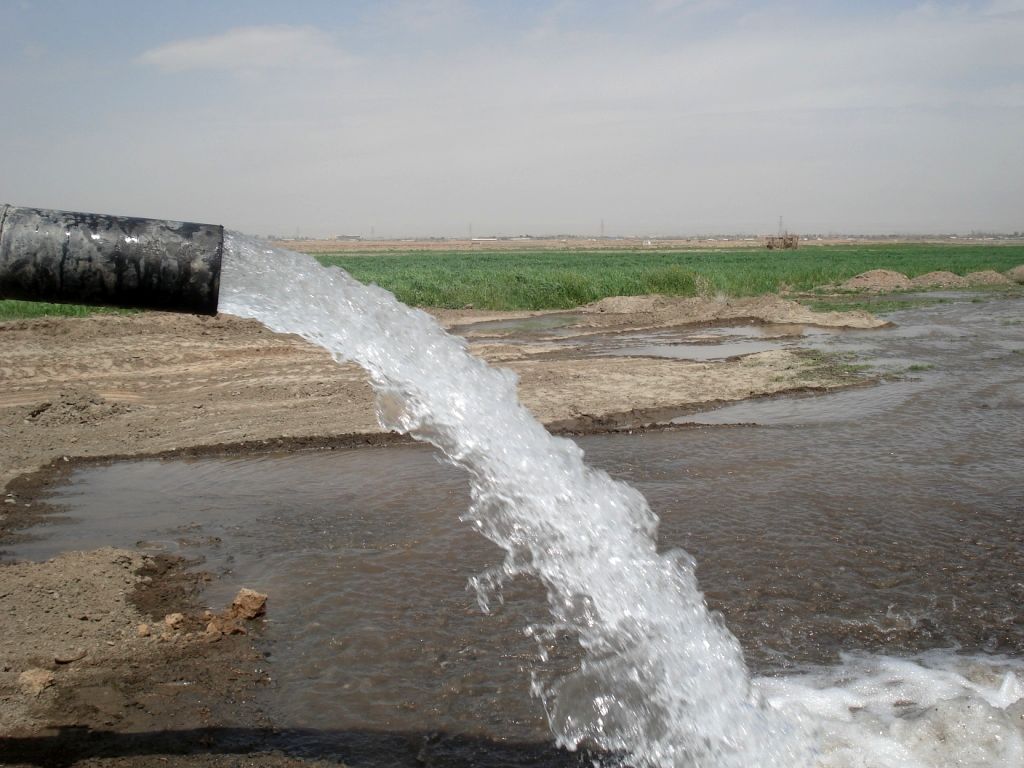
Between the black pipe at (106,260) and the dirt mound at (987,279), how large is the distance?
130 ft

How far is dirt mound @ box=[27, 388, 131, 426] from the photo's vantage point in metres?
9.64

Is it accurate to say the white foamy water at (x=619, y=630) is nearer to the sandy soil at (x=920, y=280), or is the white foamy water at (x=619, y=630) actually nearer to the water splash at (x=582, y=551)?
the water splash at (x=582, y=551)

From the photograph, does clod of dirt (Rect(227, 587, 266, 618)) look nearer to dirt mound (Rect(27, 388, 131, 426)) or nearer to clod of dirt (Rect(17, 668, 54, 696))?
clod of dirt (Rect(17, 668, 54, 696))

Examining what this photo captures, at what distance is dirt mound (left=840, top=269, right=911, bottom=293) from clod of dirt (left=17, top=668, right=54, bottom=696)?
3296 centimetres

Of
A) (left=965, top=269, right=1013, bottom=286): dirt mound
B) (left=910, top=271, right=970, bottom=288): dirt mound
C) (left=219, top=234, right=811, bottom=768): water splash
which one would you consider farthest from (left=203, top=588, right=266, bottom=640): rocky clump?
(left=965, top=269, right=1013, bottom=286): dirt mound

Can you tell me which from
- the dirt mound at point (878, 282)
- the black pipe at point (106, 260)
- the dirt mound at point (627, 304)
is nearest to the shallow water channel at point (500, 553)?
the black pipe at point (106, 260)

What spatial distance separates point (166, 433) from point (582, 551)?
20.4 feet

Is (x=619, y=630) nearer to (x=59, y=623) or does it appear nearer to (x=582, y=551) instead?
(x=582, y=551)

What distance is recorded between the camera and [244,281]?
3.16 metres

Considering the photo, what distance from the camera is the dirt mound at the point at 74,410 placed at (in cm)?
964

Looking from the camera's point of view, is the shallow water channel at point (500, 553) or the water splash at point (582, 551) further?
the shallow water channel at point (500, 553)

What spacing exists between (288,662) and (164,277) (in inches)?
95.7

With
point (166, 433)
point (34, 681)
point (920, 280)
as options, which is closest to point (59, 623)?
point (34, 681)

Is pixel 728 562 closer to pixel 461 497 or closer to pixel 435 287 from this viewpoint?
pixel 461 497
